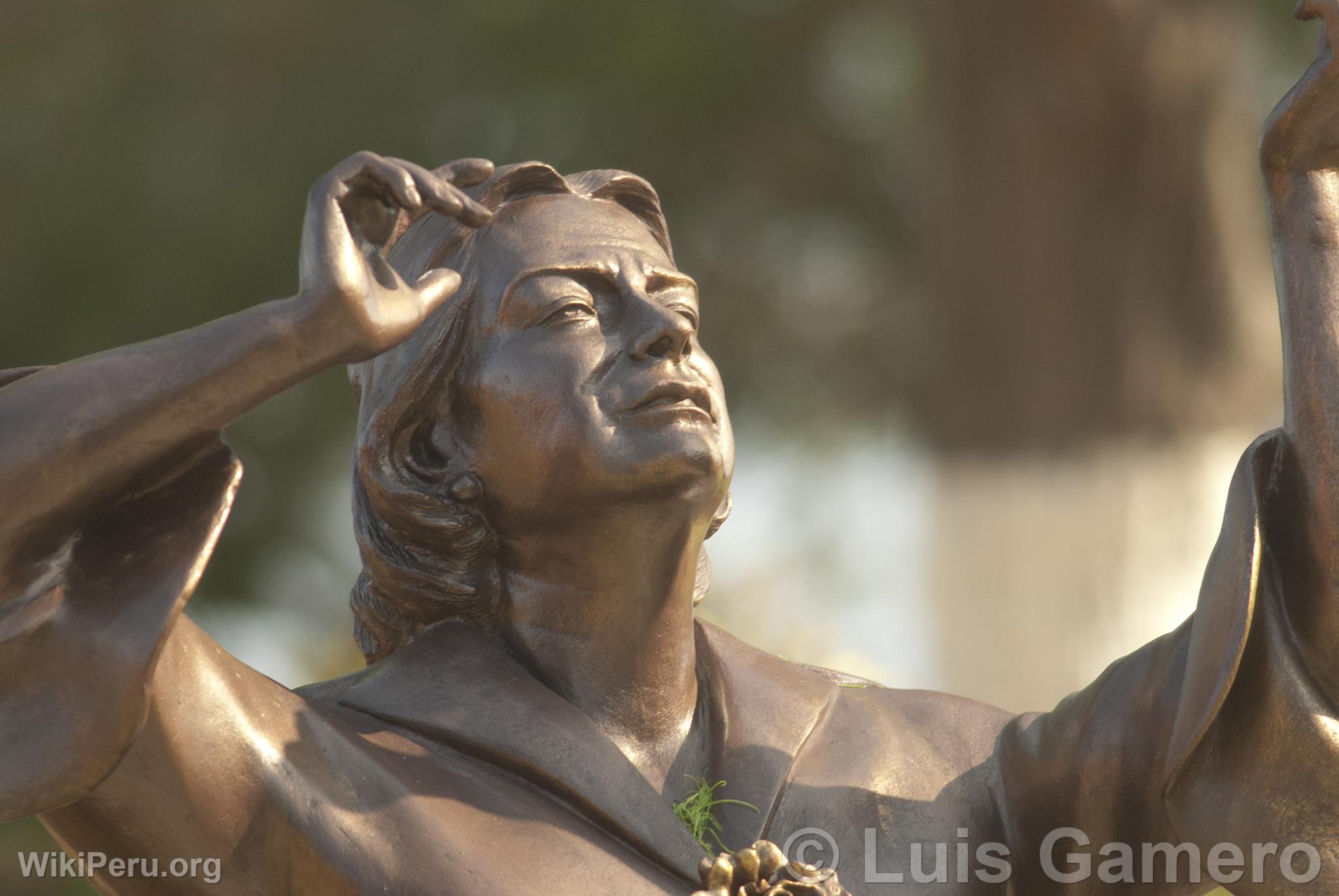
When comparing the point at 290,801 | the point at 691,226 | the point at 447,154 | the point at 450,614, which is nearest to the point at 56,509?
the point at 290,801

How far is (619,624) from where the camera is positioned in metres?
2.42

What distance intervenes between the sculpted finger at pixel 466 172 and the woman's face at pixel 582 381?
28cm

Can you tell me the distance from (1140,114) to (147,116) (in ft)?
8.63

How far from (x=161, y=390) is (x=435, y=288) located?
0.26 metres

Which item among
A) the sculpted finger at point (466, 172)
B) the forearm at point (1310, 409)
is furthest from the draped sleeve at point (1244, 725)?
the sculpted finger at point (466, 172)

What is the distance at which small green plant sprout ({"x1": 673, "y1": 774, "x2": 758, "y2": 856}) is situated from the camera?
92.0 inches

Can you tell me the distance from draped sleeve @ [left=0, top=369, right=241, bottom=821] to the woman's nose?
0.51 meters

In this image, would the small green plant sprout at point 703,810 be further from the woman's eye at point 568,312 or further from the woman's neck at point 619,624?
the woman's eye at point 568,312

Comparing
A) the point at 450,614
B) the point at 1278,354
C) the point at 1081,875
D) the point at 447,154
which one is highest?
the point at 447,154

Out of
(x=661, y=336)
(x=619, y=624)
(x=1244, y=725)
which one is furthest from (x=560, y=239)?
(x=1244, y=725)

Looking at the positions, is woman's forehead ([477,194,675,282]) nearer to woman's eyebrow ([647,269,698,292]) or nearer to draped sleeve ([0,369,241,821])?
woman's eyebrow ([647,269,698,292])

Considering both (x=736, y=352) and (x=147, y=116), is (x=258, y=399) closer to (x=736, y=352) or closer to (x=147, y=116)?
(x=147, y=116)

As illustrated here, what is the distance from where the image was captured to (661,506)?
236 cm

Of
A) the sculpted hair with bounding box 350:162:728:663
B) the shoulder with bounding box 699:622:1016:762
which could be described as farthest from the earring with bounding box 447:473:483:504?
the shoulder with bounding box 699:622:1016:762
